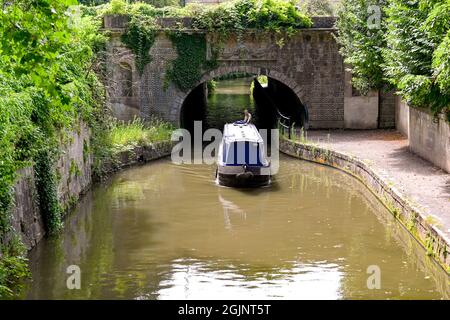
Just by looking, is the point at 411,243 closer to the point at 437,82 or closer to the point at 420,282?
the point at 420,282

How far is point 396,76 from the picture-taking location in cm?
1986

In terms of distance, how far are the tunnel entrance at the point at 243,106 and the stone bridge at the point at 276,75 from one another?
38.0 inches

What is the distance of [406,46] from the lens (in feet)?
62.7

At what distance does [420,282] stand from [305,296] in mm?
2085

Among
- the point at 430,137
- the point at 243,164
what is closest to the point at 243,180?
the point at 243,164

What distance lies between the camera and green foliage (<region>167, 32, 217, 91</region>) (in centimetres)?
2745

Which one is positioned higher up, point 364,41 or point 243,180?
point 364,41

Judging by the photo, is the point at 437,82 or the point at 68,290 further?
the point at 437,82

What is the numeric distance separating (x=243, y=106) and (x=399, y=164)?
22.2 metres

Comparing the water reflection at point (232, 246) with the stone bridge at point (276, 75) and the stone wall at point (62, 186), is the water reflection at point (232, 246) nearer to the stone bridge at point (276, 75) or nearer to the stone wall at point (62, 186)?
the stone wall at point (62, 186)

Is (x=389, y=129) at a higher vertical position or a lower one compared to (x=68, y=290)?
higher

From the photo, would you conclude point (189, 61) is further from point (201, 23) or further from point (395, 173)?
point (395, 173)

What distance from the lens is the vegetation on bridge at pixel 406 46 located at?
52.9ft

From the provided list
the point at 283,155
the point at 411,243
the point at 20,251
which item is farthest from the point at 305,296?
the point at 283,155
